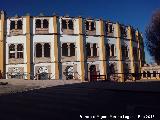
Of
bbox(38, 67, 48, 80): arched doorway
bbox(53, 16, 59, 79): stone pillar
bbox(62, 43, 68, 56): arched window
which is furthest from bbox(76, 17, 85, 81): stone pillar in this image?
bbox(38, 67, 48, 80): arched doorway

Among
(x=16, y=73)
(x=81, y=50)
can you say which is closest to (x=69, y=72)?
(x=81, y=50)

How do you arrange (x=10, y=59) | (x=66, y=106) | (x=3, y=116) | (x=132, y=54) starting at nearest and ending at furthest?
(x=3, y=116) → (x=66, y=106) → (x=10, y=59) → (x=132, y=54)

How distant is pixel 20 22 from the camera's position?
38125 mm

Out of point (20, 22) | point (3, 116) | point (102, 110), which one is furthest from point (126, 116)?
point (20, 22)

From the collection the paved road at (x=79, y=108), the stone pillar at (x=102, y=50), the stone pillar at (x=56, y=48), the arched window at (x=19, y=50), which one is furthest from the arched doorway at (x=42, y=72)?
the paved road at (x=79, y=108)

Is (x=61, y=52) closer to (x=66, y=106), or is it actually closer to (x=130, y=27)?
(x=130, y=27)

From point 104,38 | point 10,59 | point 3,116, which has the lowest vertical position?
point 3,116

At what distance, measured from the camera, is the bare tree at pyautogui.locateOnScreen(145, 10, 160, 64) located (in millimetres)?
26731

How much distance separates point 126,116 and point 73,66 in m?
30.9

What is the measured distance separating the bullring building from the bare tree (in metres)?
9.22

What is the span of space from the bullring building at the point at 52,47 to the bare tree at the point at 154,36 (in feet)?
30.2

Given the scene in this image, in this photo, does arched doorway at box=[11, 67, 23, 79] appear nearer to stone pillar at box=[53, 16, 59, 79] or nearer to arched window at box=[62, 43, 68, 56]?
stone pillar at box=[53, 16, 59, 79]

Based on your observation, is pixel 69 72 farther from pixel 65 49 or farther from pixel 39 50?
pixel 39 50

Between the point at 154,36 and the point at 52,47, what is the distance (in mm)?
15758
